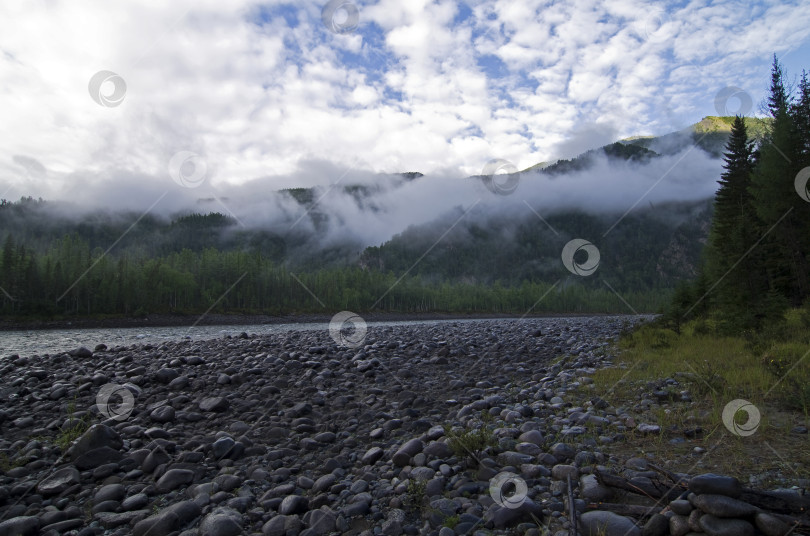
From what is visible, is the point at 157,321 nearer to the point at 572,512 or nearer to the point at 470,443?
the point at 470,443

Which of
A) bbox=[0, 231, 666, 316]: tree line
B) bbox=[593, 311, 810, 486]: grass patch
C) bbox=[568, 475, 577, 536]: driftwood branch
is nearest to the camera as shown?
bbox=[568, 475, 577, 536]: driftwood branch

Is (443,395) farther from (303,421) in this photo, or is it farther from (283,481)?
(283,481)


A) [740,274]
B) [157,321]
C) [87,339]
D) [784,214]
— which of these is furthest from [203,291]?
[784,214]

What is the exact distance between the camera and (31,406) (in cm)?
948

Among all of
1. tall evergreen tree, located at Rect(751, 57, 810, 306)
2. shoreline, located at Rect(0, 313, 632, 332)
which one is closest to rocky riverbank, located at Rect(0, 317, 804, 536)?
tall evergreen tree, located at Rect(751, 57, 810, 306)

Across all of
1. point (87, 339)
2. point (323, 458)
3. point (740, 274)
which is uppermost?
point (740, 274)

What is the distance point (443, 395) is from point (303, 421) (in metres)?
3.56

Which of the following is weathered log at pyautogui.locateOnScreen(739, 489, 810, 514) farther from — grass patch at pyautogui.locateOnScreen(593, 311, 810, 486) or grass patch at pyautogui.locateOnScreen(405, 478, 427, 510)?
grass patch at pyautogui.locateOnScreen(405, 478, 427, 510)

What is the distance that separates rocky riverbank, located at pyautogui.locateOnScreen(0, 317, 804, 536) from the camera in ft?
15.0

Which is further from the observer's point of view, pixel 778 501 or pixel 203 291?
pixel 203 291

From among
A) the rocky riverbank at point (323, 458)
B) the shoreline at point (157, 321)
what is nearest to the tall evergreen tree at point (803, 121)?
the rocky riverbank at point (323, 458)

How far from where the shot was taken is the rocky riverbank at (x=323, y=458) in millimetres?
4562

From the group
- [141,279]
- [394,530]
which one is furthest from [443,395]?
[141,279]

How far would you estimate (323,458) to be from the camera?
669 centimetres
